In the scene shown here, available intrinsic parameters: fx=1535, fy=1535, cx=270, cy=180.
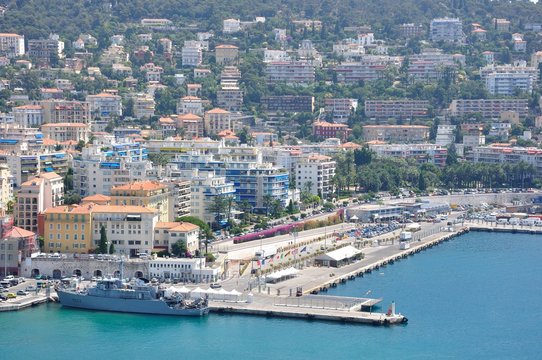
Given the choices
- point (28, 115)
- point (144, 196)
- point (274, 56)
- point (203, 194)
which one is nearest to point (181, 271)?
point (144, 196)

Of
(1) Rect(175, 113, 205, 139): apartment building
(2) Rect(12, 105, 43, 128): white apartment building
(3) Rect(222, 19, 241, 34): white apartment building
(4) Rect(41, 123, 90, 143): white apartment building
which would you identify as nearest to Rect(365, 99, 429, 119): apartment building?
(1) Rect(175, 113, 205, 139): apartment building

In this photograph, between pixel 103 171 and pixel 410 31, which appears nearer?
pixel 103 171

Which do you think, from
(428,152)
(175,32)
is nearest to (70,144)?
(428,152)

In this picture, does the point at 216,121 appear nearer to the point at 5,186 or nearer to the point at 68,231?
the point at 5,186

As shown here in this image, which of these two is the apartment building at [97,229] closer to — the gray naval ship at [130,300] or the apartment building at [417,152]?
the gray naval ship at [130,300]

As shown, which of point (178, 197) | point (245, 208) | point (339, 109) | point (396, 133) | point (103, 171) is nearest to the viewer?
point (178, 197)

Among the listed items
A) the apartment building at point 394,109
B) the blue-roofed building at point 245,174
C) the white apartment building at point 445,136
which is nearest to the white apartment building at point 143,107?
the apartment building at point 394,109
